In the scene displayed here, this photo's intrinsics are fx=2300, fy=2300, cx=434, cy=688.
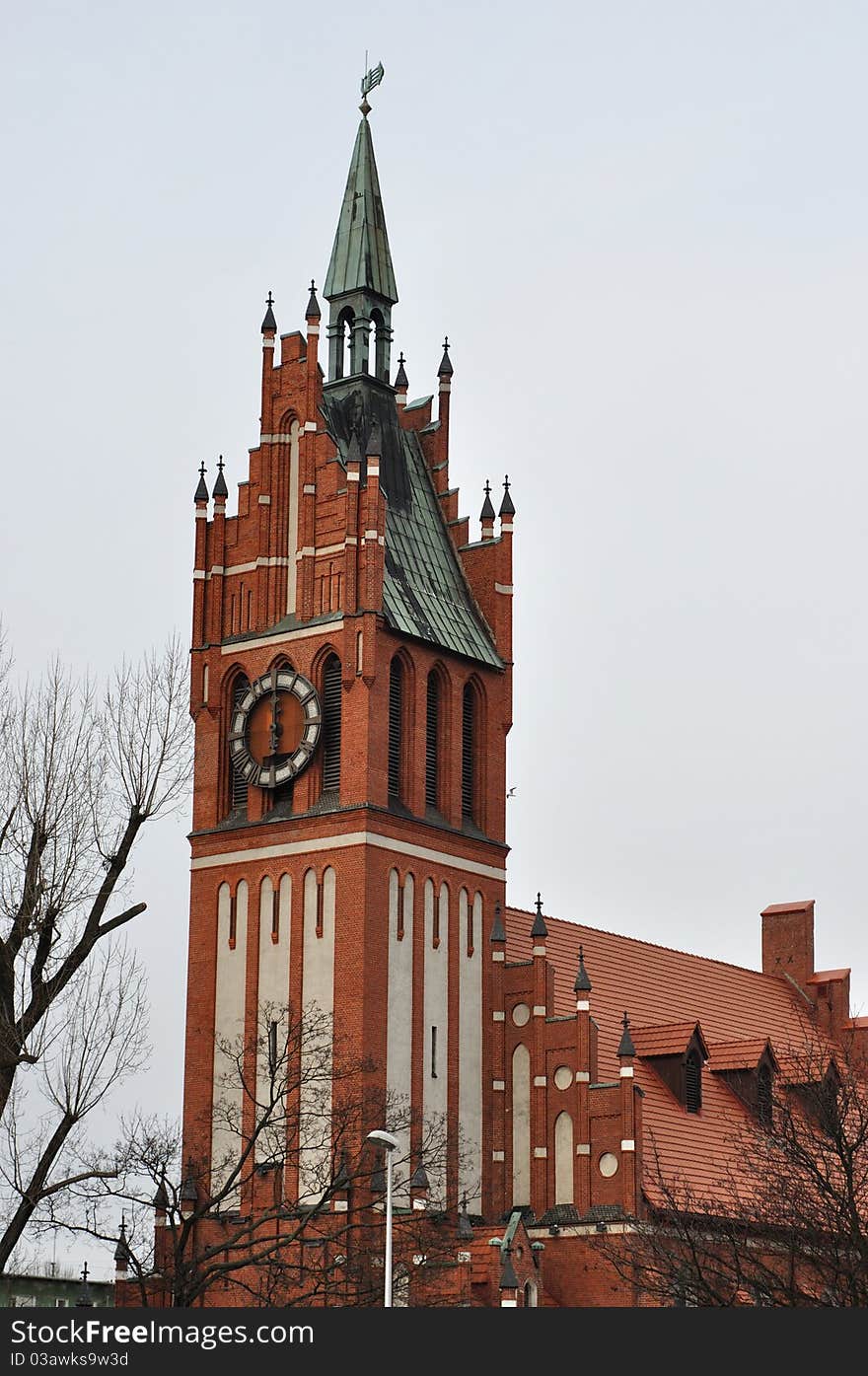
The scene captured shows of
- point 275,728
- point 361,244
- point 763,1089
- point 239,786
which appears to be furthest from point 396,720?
point 763,1089

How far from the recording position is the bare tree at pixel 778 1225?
4341 cm

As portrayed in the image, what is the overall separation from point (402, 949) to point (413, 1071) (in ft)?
9.89

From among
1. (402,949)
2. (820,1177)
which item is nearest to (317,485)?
(402,949)

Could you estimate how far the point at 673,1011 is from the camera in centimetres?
6950

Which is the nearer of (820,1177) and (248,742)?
(820,1177)

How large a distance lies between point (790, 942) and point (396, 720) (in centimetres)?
2925

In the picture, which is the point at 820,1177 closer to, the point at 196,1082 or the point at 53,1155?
the point at 53,1155

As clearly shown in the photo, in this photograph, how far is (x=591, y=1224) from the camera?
5584 cm

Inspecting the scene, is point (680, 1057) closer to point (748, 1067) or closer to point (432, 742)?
point (748, 1067)

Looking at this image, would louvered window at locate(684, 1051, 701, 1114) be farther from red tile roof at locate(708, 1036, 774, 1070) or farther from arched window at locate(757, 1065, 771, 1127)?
red tile roof at locate(708, 1036, 774, 1070)

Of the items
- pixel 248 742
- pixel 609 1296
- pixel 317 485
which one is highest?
pixel 317 485

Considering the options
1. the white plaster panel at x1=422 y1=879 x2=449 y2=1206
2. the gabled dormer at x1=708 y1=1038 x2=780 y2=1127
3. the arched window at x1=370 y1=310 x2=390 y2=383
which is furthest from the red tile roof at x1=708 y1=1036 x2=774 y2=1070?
the arched window at x1=370 y1=310 x2=390 y2=383

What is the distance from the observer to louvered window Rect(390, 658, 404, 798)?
59.4 meters

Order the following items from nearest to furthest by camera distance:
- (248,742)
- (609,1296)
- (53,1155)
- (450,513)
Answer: (53,1155) → (609,1296) → (248,742) → (450,513)
